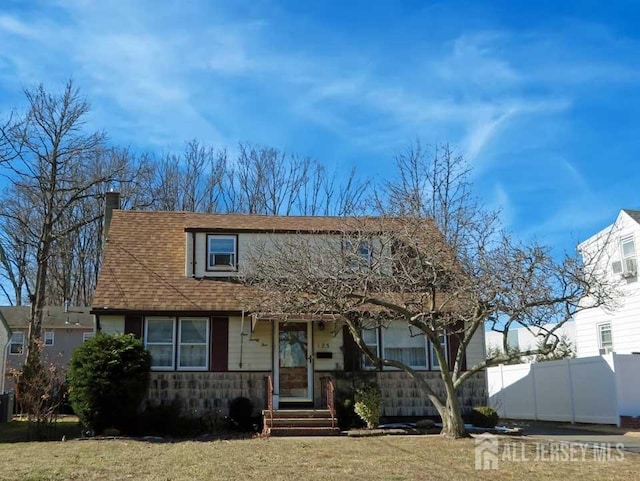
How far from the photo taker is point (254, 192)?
3975cm

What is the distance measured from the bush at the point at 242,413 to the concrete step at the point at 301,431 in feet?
5.17

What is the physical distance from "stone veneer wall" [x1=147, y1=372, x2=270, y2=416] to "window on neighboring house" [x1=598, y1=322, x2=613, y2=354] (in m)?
13.0

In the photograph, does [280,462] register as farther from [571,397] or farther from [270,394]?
[571,397]

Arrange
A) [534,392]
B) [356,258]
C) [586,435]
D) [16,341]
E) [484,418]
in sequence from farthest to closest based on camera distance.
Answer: [16,341]
[534,392]
[484,418]
[586,435]
[356,258]

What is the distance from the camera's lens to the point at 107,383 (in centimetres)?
1598

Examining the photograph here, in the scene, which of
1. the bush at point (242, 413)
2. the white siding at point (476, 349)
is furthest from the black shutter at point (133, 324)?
the white siding at point (476, 349)

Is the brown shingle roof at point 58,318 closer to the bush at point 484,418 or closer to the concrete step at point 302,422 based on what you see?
the concrete step at point 302,422

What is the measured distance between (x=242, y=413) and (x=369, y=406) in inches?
135

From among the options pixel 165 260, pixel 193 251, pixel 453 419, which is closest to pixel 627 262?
pixel 453 419

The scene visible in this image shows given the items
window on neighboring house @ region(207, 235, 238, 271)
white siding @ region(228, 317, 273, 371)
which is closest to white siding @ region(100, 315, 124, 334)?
white siding @ region(228, 317, 273, 371)

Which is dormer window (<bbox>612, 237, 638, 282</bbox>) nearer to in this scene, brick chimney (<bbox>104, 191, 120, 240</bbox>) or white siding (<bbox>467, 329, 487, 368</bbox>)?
white siding (<bbox>467, 329, 487, 368</bbox>)

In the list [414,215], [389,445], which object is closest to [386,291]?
[414,215]

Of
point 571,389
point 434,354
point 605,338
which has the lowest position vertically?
point 571,389

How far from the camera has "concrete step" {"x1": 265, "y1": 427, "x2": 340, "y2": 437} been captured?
15.9m
